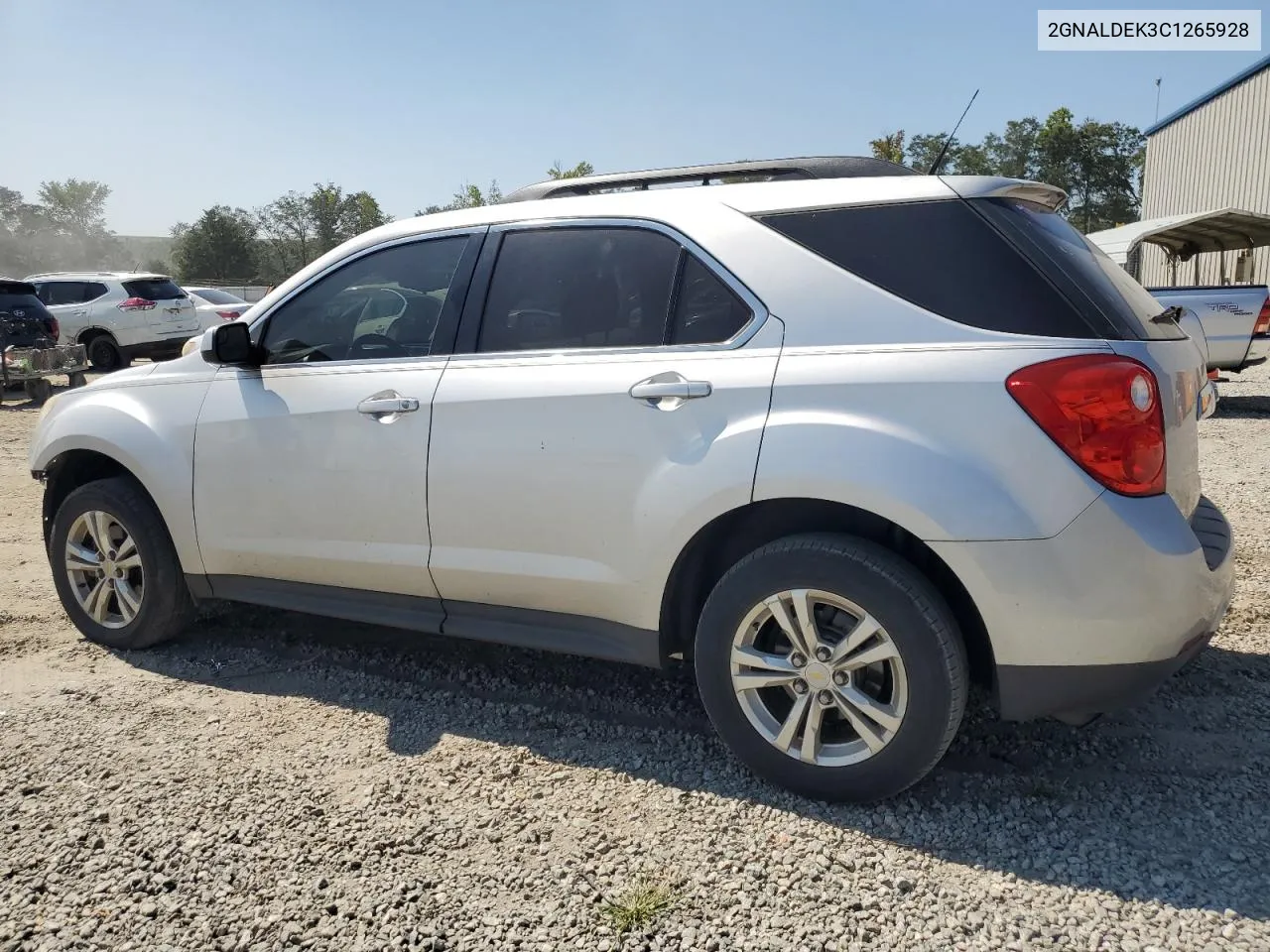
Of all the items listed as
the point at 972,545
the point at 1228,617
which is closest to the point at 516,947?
the point at 972,545

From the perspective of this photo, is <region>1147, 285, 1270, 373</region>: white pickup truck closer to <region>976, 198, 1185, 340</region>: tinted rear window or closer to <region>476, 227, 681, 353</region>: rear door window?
<region>976, 198, 1185, 340</region>: tinted rear window

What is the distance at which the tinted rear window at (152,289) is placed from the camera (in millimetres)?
16544

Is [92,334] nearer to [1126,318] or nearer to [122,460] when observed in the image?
[122,460]

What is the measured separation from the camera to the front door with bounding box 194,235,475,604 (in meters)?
3.40

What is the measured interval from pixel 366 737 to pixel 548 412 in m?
1.32

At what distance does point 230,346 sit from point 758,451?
7.17 ft

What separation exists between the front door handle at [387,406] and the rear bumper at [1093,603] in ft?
6.05

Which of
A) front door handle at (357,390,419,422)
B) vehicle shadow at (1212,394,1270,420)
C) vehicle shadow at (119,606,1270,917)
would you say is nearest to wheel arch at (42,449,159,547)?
vehicle shadow at (119,606,1270,917)

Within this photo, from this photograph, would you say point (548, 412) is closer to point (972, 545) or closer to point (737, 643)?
point (737, 643)

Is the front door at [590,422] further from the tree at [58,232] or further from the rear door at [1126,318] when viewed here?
the tree at [58,232]

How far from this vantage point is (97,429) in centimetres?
408

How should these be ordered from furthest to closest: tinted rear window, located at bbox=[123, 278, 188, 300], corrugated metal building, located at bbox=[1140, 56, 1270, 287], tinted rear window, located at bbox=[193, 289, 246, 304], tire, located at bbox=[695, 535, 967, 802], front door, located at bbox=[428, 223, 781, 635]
→ corrugated metal building, located at bbox=[1140, 56, 1270, 287] → tinted rear window, located at bbox=[193, 289, 246, 304] → tinted rear window, located at bbox=[123, 278, 188, 300] → front door, located at bbox=[428, 223, 781, 635] → tire, located at bbox=[695, 535, 967, 802]

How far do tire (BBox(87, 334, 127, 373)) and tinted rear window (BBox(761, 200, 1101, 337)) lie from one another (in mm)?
16659

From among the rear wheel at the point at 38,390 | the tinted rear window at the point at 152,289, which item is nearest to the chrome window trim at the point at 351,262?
the rear wheel at the point at 38,390
